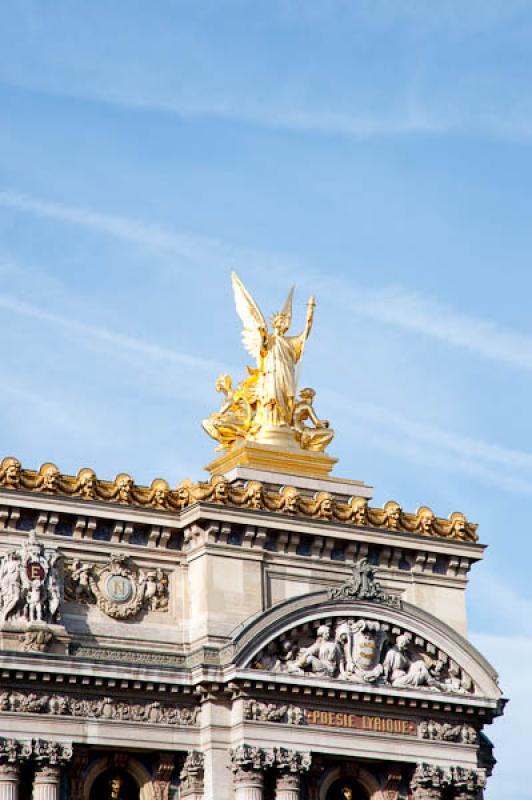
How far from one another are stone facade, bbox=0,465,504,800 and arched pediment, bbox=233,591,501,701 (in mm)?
44

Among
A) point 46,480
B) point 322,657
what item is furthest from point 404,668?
point 46,480

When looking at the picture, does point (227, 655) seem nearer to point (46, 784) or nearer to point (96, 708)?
point (96, 708)

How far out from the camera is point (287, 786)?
52.7 m

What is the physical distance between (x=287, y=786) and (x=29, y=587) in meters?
7.17

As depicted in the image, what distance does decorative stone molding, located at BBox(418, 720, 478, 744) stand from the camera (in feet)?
181

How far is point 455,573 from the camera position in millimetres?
57625

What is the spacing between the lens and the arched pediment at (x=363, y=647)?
53.3 metres

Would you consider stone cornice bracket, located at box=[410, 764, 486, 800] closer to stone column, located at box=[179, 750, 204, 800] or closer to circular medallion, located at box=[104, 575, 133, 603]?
stone column, located at box=[179, 750, 204, 800]

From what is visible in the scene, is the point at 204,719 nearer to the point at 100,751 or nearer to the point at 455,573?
the point at 100,751

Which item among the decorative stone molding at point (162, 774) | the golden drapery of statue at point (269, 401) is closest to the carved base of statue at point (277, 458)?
the golden drapery of statue at point (269, 401)

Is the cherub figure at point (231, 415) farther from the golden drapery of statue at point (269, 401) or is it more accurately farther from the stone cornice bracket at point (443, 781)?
the stone cornice bracket at point (443, 781)

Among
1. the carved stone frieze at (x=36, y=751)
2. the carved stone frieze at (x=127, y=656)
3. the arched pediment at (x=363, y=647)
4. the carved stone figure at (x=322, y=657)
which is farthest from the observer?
the carved stone figure at (x=322, y=657)

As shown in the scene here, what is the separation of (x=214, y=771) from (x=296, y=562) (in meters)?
5.60

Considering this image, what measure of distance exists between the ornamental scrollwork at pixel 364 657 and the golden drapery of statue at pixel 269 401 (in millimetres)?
5068
